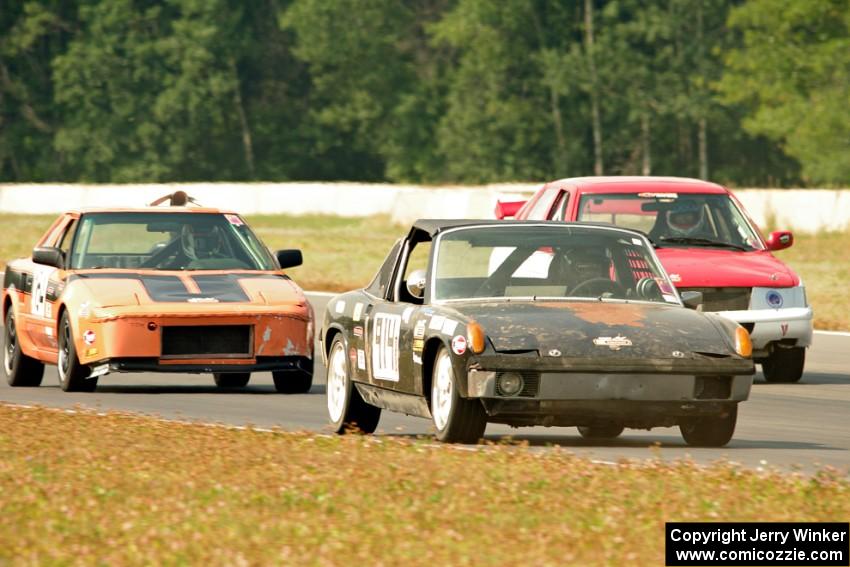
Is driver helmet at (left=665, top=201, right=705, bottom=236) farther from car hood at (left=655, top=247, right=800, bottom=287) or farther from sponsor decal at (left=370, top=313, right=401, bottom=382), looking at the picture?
sponsor decal at (left=370, top=313, right=401, bottom=382)

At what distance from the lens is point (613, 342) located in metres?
10.5

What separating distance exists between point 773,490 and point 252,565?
9.52 feet

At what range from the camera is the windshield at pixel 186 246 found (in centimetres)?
1571

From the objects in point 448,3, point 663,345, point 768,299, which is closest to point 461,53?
point 448,3

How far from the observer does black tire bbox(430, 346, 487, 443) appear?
1059cm

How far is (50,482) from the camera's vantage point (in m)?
9.14

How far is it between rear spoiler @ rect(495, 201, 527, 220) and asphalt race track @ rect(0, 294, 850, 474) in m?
2.49

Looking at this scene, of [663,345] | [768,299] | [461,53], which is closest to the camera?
[663,345]

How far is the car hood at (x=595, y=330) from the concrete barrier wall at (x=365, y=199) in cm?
2974

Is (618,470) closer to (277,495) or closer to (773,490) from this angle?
(773,490)

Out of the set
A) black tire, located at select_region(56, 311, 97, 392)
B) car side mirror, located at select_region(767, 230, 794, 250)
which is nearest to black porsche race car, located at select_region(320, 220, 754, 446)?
black tire, located at select_region(56, 311, 97, 392)

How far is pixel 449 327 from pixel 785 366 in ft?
22.3

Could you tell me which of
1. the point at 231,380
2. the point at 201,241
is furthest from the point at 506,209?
the point at 201,241

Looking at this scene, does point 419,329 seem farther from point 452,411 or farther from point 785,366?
point 785,366
